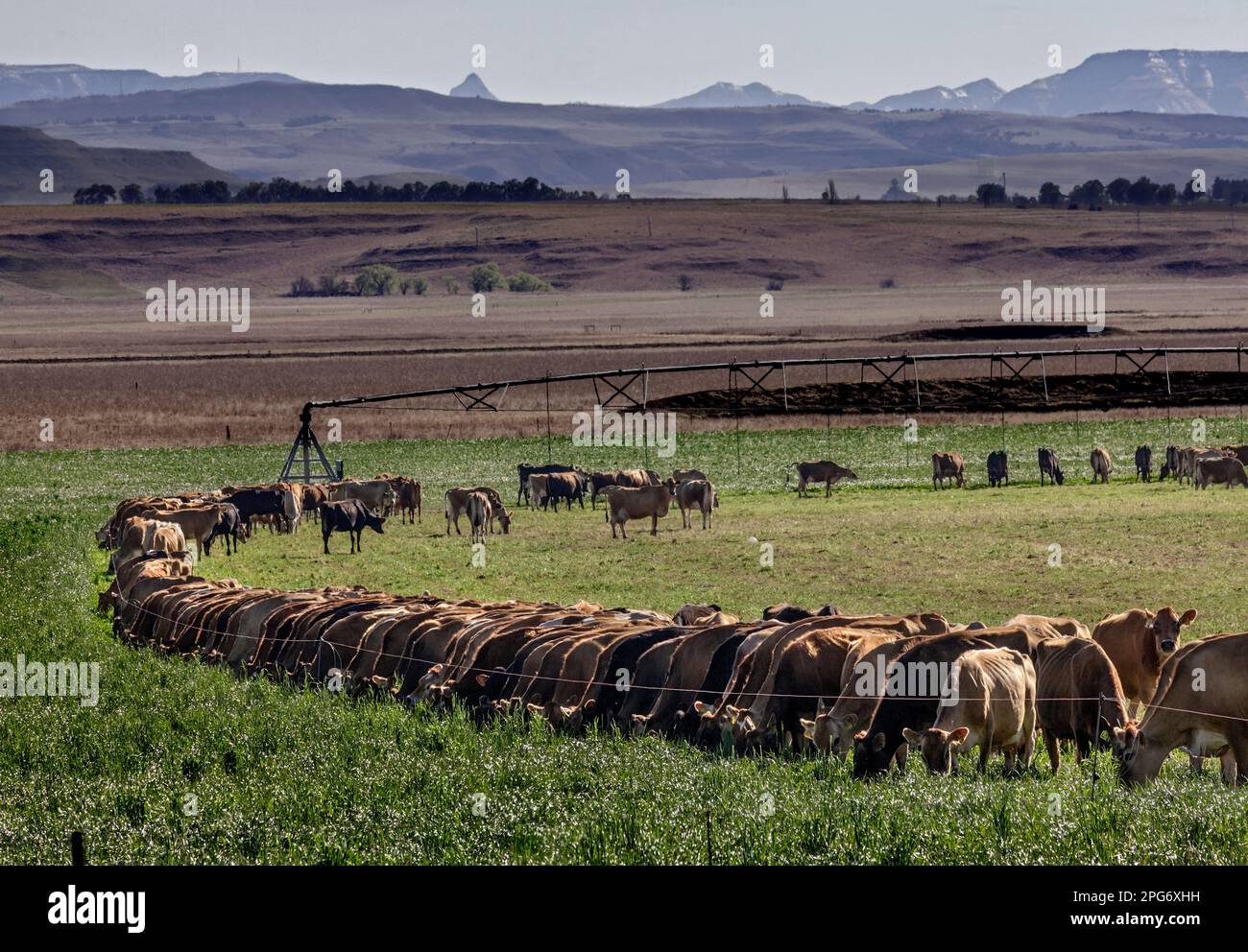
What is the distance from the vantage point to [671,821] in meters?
10.5

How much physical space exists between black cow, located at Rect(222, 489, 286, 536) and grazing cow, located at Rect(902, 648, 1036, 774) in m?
27.9

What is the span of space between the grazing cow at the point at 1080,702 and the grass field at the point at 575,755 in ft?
3.66

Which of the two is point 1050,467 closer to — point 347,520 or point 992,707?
point 347,520

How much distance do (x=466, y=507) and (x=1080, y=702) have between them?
25521 mm

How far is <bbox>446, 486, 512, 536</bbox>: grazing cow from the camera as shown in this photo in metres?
37.5

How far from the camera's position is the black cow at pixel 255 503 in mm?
39228

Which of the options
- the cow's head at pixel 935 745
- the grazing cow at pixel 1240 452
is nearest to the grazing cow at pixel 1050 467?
the grazing cow at pixel 1240 452

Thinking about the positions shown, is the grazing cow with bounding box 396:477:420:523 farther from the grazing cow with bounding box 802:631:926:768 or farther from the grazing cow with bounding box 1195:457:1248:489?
the grazing cow with bounding box 802:631:926:768

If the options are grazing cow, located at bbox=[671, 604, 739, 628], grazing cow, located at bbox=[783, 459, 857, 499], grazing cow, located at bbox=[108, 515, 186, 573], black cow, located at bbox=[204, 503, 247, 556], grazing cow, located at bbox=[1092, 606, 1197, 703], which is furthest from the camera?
grazing cow, located at bbox=[783, 459, 857, 499]

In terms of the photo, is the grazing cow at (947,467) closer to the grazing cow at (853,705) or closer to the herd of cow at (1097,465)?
the herd of cow at (1097,465)

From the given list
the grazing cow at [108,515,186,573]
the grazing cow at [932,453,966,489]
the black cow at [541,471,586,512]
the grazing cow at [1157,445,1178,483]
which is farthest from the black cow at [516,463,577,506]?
the grazing cow at [1157,445,1178,483]

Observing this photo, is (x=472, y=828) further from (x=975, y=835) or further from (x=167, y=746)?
(x=167, y=746)
